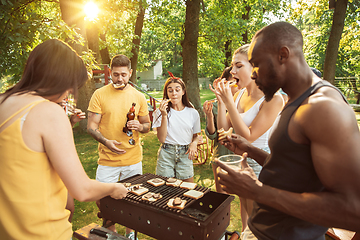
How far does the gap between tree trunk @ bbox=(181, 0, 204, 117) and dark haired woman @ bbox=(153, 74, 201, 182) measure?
7.84 metres

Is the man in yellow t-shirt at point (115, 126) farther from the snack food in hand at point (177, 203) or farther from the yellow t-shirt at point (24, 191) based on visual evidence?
the yellow t-shirt at point (24, 191)

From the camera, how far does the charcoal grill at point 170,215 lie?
6.59ft

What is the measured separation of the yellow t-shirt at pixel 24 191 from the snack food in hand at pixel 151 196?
0.92 metres

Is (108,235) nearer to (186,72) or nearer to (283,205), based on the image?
(283,205)

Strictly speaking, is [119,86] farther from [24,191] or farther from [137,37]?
[137,37]

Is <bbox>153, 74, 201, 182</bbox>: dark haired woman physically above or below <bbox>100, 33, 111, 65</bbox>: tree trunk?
below

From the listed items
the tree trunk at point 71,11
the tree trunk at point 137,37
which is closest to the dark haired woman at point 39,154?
the tree trunk at point 71,11

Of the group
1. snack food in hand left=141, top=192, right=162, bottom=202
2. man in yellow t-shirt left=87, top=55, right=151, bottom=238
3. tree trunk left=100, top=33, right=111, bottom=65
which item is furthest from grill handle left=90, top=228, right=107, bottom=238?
tree trunk left=100, top=33, right=111, bottom=65

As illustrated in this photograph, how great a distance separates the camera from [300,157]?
4.00 ft

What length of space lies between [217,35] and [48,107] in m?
12.5

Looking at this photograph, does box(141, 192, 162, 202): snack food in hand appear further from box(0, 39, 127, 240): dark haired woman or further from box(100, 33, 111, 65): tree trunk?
box(100, 33, 111, 65): tree trunk

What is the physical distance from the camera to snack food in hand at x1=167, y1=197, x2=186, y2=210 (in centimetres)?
214

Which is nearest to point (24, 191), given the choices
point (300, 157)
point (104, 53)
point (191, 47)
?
point (300, 157)

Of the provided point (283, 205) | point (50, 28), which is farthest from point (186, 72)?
point (283, 205)
